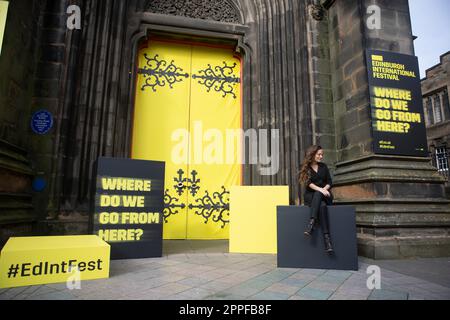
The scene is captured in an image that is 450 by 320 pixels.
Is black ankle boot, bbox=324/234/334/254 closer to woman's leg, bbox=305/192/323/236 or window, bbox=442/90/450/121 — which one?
woman's leg, bbox=305/192/323/236

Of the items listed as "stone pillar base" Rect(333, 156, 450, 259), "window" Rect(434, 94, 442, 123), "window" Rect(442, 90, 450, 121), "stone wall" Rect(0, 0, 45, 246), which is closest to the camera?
"stone wall" Rect(0, 0, 45, 246)

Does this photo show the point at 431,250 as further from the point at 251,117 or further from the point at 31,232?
the point at 31,232

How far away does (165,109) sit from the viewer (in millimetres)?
5211

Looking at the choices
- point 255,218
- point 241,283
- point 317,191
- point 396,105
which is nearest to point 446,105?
point 396,105

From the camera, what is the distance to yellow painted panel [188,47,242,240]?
16.6 ft

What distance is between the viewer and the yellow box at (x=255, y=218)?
3.75 m

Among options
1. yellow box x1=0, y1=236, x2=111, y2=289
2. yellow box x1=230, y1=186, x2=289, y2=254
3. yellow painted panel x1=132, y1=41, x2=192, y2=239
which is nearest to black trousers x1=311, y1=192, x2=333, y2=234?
yellow box x1=230, y1=186, x2=289, y2=254

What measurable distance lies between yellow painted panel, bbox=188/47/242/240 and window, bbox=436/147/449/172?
16.2 metres

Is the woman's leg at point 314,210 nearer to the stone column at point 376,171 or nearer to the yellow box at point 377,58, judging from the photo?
the stone column at point 376,171

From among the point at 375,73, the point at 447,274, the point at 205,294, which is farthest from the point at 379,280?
the point at 375,73

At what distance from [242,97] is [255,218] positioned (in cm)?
262
